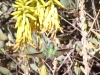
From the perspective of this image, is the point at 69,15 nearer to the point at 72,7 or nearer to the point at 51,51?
the point at 72,7

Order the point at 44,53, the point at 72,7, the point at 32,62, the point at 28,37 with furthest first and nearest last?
the point at 72,7 → the point at 32,62 → the point at 28,37 → the point at 44,53

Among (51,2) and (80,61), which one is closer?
(51,2)

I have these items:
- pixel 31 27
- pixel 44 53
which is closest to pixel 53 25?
pixel 31 27

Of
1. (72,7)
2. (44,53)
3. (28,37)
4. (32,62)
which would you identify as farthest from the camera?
(72,7)

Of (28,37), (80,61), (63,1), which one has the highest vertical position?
(63,1)

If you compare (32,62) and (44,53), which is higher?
(44,53)

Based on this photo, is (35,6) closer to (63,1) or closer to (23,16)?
(23,16)
